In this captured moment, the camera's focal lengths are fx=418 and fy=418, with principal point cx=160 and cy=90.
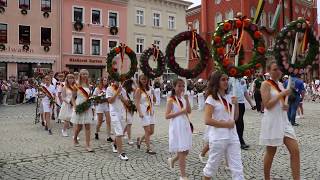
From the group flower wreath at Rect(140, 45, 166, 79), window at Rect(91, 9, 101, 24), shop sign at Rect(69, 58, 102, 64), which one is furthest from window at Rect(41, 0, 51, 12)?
flower wreath at Rect(140, 45, 166, 79)

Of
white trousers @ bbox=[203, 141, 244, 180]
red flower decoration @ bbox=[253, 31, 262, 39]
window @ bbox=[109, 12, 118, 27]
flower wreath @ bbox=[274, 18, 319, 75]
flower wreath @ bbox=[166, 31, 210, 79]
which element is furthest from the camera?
window @ bbox=[109, 12, 118, 27]

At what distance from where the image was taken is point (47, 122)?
1288cm

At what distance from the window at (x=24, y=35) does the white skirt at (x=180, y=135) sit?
31.5 metres

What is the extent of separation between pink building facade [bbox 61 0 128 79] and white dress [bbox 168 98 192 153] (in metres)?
31.9

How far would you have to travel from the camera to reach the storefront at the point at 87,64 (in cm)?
3831

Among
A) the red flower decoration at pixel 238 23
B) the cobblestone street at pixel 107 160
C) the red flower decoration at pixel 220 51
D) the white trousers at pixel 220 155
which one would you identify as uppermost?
the red flower decoration at pixel 238 23

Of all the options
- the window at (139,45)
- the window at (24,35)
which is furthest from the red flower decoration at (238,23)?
the window at (139,45)

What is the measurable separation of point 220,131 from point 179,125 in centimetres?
136

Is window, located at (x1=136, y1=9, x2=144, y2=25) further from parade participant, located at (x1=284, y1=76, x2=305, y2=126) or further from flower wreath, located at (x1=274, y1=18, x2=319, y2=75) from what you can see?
flower wreath, located at (x1=274, y1=18, x2=319, y2=75)

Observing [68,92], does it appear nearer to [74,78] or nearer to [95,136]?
[74,78]

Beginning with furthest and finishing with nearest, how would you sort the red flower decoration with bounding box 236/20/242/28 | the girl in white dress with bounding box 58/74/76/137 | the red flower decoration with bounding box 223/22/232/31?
the girl in white dress with bounding box 58/74/76/137, the red flower decoration with bounding box 236/20/242/28, the red flower decoration with bounding box 223/22/232/31

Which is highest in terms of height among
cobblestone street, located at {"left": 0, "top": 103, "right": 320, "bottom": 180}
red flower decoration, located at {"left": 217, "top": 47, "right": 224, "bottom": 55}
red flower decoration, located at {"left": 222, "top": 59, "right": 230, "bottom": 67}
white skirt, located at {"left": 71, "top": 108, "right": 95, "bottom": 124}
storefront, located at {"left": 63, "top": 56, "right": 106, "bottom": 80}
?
storefront, located at {"left": 63, "top": 56, "right": 106, "bottom": 80}

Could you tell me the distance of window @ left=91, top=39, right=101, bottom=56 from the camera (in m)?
40.3

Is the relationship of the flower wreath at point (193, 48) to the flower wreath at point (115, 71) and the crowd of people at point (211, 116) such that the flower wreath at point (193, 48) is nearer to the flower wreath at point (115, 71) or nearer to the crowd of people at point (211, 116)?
the crowd of people at point (211, 116)
